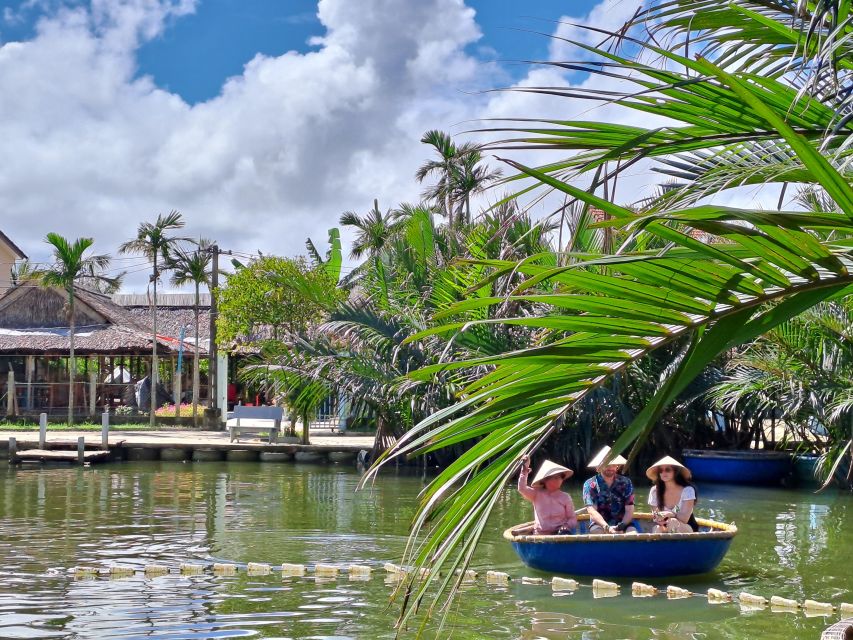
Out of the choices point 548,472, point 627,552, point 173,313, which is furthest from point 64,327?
point 627,552

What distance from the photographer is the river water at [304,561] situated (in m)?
8.92

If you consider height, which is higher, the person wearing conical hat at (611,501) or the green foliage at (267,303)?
the green foliage at (267,303)

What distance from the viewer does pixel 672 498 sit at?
1173 cm

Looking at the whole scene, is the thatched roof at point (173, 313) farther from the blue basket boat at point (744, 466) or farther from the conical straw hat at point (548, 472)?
the conical straw hat at point (548, 472)

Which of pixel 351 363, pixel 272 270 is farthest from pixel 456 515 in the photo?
pixel 272 270

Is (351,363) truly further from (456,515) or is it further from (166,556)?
(456,515)

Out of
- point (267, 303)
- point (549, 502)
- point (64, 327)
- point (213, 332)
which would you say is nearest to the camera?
point (549, 502)

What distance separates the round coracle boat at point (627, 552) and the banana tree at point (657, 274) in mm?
7590

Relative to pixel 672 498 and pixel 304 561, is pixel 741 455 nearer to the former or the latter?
pixel 672 498

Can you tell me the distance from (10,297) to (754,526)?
3315cm

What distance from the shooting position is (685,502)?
11.3 m

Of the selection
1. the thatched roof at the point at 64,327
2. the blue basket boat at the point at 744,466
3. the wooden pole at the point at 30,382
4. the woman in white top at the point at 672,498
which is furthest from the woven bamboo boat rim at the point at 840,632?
the wooden pole at the point at 30,382

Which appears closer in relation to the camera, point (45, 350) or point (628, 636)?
point (628, 636)

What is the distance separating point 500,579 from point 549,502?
1.01m
